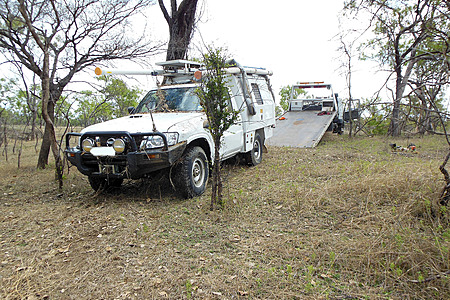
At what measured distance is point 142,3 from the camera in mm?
9125

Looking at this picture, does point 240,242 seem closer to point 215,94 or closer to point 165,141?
point 165,141

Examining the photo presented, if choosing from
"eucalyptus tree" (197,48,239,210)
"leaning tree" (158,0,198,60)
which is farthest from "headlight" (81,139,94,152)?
"leaning tree" (158,0,198,60)

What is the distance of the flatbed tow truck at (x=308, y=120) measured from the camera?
10758 millimetres

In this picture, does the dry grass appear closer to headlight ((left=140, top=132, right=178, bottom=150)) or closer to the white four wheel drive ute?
the white four wheel drive ute

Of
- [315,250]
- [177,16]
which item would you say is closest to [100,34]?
[177,16]

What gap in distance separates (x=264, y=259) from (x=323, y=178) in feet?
10.2

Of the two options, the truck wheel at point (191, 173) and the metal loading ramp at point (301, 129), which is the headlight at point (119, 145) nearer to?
the truck wheel at point (191, 173)

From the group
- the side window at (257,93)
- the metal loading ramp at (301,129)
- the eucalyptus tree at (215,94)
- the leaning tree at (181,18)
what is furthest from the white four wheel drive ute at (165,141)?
the leaning tree at (181,18)

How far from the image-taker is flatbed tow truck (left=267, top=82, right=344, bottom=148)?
10.8m

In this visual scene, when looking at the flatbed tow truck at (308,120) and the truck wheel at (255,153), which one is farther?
the flatbed tow truck at (308,120)

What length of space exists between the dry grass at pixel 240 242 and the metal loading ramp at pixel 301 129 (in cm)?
464

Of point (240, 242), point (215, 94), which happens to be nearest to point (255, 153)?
point (215, 94)

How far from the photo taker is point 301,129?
11.7 m

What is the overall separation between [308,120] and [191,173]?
852 centimetres
